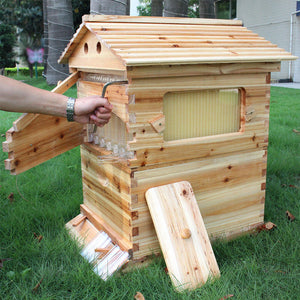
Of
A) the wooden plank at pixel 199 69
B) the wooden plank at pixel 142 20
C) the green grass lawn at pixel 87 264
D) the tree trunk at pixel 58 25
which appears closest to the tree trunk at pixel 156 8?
the tree trunk at pixel 58 25

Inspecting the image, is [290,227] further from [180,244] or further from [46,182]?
[46,182]

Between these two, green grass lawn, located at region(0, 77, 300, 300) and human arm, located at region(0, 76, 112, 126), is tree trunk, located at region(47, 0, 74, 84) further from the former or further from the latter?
human arm, located at region(0, 76, 112, 126)

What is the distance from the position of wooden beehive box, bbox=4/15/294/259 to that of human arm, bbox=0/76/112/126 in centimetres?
12

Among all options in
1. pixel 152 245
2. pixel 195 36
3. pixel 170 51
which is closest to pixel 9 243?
pixel 152 245

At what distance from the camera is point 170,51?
2236mm

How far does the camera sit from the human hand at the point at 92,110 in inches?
86.7

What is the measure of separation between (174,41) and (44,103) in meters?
0.92

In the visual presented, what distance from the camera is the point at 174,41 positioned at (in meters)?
2.41

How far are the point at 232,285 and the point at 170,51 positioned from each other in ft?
4.60

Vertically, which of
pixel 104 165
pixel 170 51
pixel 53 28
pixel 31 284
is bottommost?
pixel 31 284

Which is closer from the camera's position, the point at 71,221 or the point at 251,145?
the point at 251,145

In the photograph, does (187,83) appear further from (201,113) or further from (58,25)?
(58,25)

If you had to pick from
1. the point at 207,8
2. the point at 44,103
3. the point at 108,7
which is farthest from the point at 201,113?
the point at 207,8

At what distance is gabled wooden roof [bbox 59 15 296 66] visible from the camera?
7.06 ft
